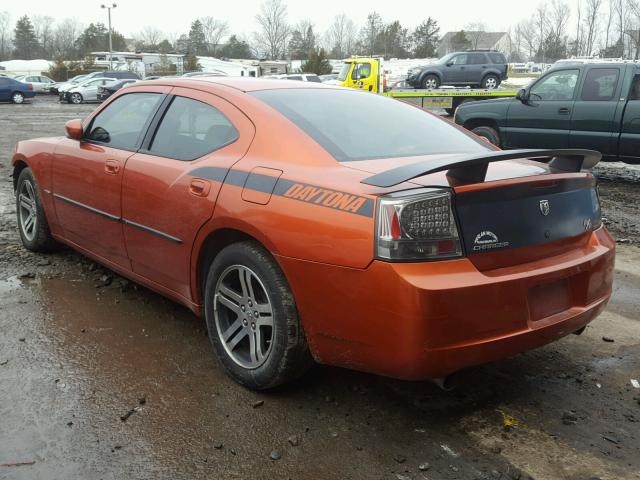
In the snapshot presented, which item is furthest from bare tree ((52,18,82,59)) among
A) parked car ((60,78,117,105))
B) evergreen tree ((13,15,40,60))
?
parked car ((60,78,117,105))

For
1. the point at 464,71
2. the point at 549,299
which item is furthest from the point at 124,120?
the point at 464,71

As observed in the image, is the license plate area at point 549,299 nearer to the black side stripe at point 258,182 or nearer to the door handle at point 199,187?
the black side stripe at point 258,182

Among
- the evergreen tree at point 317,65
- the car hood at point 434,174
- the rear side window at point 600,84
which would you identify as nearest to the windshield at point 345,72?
the rear side window at point 600,84

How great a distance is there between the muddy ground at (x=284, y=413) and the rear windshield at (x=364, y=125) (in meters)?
1.18

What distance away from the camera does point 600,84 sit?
31.0 ft

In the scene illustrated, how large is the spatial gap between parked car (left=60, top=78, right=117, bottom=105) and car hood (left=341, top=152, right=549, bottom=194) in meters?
34.5

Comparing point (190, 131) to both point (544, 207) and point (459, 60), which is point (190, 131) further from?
point (459, 60)

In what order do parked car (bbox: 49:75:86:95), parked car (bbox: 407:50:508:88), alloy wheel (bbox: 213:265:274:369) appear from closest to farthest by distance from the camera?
alloy wheel (bbox: 213:265:274:369) → parked car (bbox: 407:50:508:88) → parked car (bbox: 49:75:86:95)

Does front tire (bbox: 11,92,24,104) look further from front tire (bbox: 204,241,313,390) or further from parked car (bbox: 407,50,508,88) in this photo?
front tire (bbox: 204,241,313,390)

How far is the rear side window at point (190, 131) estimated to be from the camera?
10.9 ft

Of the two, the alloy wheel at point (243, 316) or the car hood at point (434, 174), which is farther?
the alloy wheel at point (243, 316)

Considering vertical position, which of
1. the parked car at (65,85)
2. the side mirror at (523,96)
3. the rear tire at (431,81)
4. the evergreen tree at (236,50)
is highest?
the evergreen tree at (236,50)

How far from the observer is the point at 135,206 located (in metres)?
3.62

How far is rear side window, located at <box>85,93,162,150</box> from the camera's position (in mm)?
3896
